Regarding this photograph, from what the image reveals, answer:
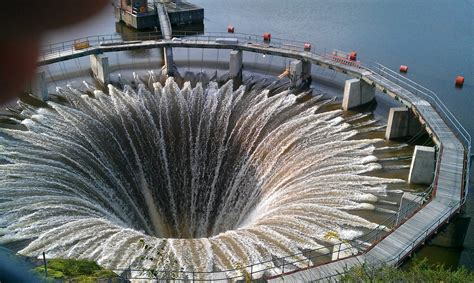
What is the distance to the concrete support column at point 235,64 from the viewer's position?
30.9m

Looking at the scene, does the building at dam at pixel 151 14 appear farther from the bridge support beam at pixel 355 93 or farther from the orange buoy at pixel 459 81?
the orange buoy at pixel 459 81

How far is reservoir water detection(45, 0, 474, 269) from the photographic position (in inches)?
1277

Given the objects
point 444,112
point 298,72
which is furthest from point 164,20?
point 444,112

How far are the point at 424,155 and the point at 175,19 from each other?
32.2 metres

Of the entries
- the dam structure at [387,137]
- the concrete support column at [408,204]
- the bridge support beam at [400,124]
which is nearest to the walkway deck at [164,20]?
the dam structure at [387,137]

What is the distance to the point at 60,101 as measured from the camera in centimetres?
2667

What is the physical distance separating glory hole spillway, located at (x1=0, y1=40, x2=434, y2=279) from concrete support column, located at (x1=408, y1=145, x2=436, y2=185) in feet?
2.27

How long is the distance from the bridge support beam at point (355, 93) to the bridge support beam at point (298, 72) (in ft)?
11.9

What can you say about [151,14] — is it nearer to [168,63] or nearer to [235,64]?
[168,63]

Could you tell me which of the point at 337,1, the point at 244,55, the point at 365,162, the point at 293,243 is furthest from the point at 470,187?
the point at 337,1

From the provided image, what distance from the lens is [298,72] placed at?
98.0 ft

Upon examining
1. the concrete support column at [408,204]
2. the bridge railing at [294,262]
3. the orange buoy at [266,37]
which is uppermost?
the orange buoy at [266,37]

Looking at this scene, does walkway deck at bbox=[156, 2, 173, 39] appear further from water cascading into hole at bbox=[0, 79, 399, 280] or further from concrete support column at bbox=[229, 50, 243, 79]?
water cascading into hole at bbox=[0, 79, 399, 280]

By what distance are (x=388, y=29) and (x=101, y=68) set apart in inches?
999
